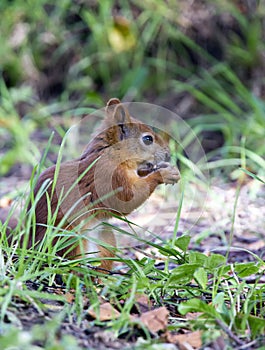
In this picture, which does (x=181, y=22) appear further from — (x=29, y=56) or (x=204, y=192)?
(x=204, y=192)

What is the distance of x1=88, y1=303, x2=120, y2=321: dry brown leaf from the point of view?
2.10 meters

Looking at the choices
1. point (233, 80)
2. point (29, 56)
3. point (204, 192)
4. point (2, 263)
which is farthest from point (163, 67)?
point (2, 263)

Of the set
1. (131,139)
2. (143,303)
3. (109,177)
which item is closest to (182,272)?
(143,303)

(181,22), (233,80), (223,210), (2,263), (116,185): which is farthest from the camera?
(181,22)

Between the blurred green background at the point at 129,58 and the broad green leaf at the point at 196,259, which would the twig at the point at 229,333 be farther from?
the blurred green background at the point at 129,58

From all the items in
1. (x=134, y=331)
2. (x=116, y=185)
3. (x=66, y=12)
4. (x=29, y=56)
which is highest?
(x=66, y=12)

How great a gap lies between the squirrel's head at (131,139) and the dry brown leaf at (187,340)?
1.13m

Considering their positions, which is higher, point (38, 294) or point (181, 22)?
point (181, 22)

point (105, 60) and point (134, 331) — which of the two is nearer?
point (134, 331)

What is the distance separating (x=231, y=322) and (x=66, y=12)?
4.64 m

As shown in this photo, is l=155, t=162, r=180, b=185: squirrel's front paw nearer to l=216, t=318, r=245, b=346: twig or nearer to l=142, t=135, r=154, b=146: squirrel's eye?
l=142, t=135, r=154, b=146: squirrel's eye

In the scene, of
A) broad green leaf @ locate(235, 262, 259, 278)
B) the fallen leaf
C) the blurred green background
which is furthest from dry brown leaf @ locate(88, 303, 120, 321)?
the blurred green background

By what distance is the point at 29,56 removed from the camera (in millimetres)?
6223

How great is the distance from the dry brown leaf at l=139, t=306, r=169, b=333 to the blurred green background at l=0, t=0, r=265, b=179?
330 centimetres
